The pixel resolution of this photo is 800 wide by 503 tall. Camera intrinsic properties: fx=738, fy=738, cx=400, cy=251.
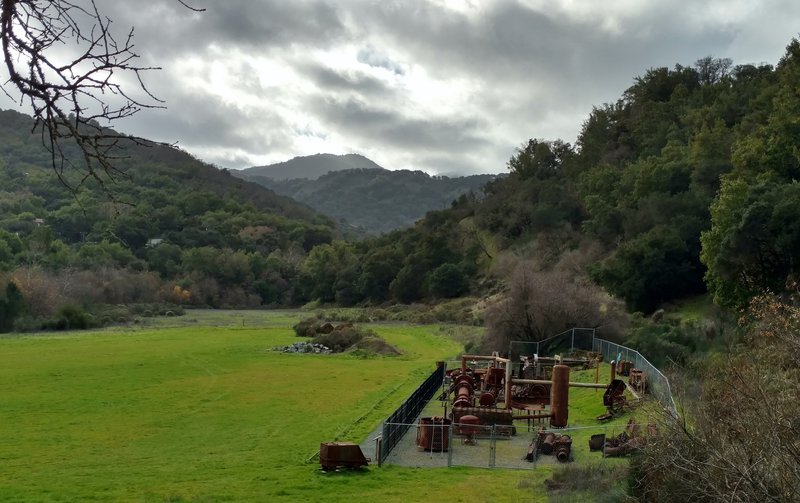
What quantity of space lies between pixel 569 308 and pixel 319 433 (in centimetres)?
2376

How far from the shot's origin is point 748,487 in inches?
308

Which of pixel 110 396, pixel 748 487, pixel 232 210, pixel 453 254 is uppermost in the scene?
pixel 232 210

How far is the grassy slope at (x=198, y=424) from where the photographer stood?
60.1ft

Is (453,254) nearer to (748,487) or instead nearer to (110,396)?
(110,396)

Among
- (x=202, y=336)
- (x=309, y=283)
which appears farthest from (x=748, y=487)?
(x=309, y=283)

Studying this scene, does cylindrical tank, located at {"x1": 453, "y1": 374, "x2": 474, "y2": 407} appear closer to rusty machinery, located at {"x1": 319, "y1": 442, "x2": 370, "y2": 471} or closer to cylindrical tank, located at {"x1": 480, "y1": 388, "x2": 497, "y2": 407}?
cylindrical tank, located at {"x1": 480, "y1": 388, "x2": 497, "y2": 407}

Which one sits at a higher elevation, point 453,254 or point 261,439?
point 453,254

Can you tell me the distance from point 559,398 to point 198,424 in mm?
13232

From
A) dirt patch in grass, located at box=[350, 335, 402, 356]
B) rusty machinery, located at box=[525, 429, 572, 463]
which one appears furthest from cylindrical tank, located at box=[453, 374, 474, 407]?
dirt patch in grass, located at box=[350, 335, 402, 356]

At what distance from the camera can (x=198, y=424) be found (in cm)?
2752

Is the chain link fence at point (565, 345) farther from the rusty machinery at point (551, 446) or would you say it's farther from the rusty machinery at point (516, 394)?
the rusty machinery at point (551, 446)

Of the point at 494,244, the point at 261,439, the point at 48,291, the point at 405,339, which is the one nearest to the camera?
the point at 261,439

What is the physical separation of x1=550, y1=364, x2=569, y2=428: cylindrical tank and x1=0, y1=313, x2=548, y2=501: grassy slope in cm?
573

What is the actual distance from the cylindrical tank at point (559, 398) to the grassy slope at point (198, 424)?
5726 millimetres
